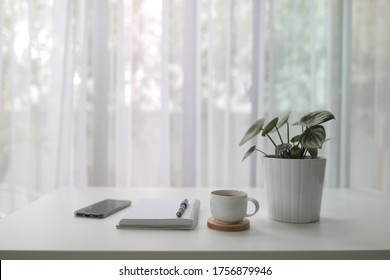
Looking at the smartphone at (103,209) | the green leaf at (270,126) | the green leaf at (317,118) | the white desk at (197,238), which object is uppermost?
the green leaf at (317,118)

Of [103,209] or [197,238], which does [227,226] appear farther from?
[103,209]

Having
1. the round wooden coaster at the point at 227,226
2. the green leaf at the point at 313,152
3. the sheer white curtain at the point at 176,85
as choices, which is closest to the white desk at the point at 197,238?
the round wooden coaster at the point at 227,226

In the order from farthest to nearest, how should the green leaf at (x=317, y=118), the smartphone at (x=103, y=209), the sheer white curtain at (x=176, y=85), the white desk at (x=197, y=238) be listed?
the sheer white curtain at (x=176, y=85), the smartphone at (x=103, y=209), the green leaf at (x=317, y=118), the white desk at (x=197, y=238)

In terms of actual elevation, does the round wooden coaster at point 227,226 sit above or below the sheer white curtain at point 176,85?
below

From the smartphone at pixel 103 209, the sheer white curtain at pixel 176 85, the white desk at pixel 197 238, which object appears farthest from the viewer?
the sheer white curtain at pixel 176 85

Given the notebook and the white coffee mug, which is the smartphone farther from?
the white coffee mug

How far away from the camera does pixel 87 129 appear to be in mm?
1778

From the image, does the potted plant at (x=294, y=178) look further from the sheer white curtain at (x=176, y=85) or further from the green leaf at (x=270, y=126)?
the sheer white curtain at (x=176, y=85)

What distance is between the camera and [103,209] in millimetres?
919

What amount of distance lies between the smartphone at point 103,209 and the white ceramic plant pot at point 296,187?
41cm

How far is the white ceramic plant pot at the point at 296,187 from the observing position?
0.81 meters

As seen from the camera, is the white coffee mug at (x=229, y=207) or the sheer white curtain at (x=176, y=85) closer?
the white coffee mug at (x=229, y=207)

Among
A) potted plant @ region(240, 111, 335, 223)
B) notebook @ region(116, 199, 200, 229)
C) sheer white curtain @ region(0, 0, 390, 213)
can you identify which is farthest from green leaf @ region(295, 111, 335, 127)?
sheer white curtain @ region(0, 0, 390, 213)

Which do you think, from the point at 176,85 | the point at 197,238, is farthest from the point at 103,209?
the point at 176,85
